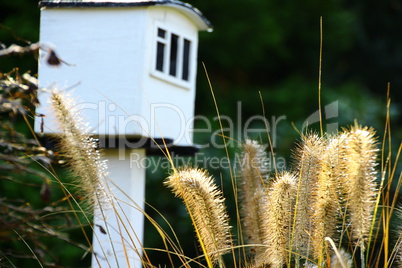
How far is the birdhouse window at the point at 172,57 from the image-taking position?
3.46 meters

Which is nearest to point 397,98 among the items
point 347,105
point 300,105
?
point 300,105

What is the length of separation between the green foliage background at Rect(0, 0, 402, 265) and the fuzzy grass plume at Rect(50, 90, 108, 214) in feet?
13.6

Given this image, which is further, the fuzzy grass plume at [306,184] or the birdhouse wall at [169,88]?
the birdhouse wall at [169,88]

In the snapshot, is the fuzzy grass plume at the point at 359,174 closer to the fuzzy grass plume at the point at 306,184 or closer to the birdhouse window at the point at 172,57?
the fuzzy grass plume at the point at 306,184

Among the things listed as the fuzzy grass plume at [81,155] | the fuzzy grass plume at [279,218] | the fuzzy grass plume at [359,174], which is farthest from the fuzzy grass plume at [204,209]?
the fuzzy grass plume at [359,174]

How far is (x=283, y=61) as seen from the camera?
1114 cm

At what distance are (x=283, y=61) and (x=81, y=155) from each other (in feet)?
30.6

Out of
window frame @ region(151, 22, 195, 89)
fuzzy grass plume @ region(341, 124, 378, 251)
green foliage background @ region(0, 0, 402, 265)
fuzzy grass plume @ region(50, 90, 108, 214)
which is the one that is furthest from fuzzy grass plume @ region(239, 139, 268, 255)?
green foliage background @ region(0, 0, 402, 265)

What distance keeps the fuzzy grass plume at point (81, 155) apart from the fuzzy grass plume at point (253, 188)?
624 millimetres

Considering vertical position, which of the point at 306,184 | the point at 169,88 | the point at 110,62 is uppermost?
the point at 110,62

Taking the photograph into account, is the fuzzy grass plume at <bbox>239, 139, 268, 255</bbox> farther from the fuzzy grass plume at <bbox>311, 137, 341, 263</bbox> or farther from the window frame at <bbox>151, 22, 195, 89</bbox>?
the window frame at <bbox>151, 22, 195, 89</bbox>

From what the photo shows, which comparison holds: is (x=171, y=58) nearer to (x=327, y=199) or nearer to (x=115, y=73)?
(x=115, y=73)

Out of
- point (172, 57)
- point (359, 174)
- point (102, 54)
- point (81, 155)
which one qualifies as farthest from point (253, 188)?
point (172, 57)

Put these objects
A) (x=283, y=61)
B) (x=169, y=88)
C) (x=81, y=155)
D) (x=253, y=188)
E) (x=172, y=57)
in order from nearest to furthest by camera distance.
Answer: (x=81, y=155)
(x=253, y=188)
(x=169, y=88)
(x=172, y=57)
(x=283, y=61)
